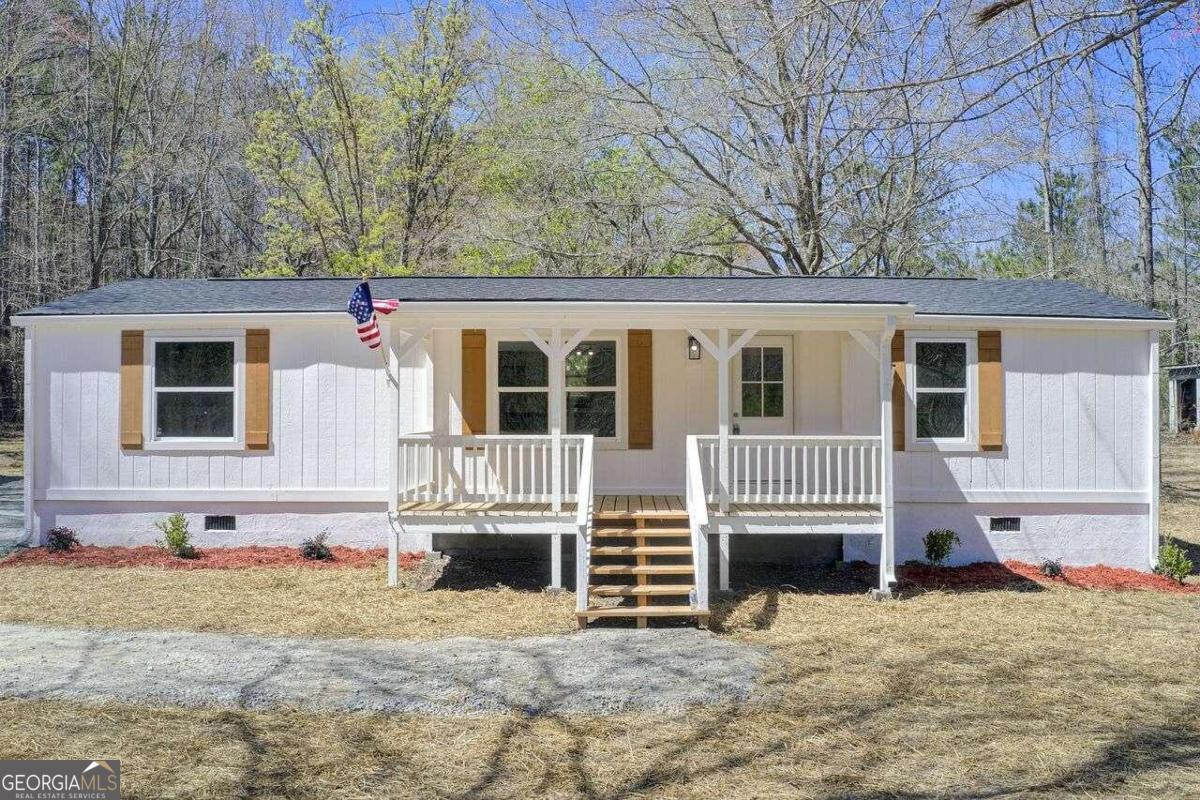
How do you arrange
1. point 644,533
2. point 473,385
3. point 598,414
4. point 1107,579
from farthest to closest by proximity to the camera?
point 598,414
point 473,385
point 1107,579
point 644,533

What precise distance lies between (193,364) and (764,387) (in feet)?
22.3

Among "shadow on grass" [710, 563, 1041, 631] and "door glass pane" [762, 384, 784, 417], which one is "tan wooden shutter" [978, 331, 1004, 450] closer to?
"shadow on grass" [710, 563, 1041, 631]

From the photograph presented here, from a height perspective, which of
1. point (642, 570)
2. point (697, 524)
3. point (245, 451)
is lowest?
point (642, 570)

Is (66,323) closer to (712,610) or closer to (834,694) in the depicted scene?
(712,610)

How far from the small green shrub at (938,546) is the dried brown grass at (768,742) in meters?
3.59

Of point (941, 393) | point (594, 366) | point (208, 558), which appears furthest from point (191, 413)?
point (941, 393)

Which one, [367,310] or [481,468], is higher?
[367,310]

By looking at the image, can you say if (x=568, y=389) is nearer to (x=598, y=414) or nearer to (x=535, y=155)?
(x=598, y=414)

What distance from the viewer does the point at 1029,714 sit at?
5289 mm

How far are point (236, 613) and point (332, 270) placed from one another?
13.3 m

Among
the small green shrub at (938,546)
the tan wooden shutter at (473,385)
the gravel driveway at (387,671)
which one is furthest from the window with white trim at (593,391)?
the small green shrub at (938,546)

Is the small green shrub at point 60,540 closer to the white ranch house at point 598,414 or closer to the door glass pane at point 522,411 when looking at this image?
the white ranch house at point 598,414

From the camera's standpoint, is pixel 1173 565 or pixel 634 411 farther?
pixel 634 411

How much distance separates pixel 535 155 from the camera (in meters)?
18.9
